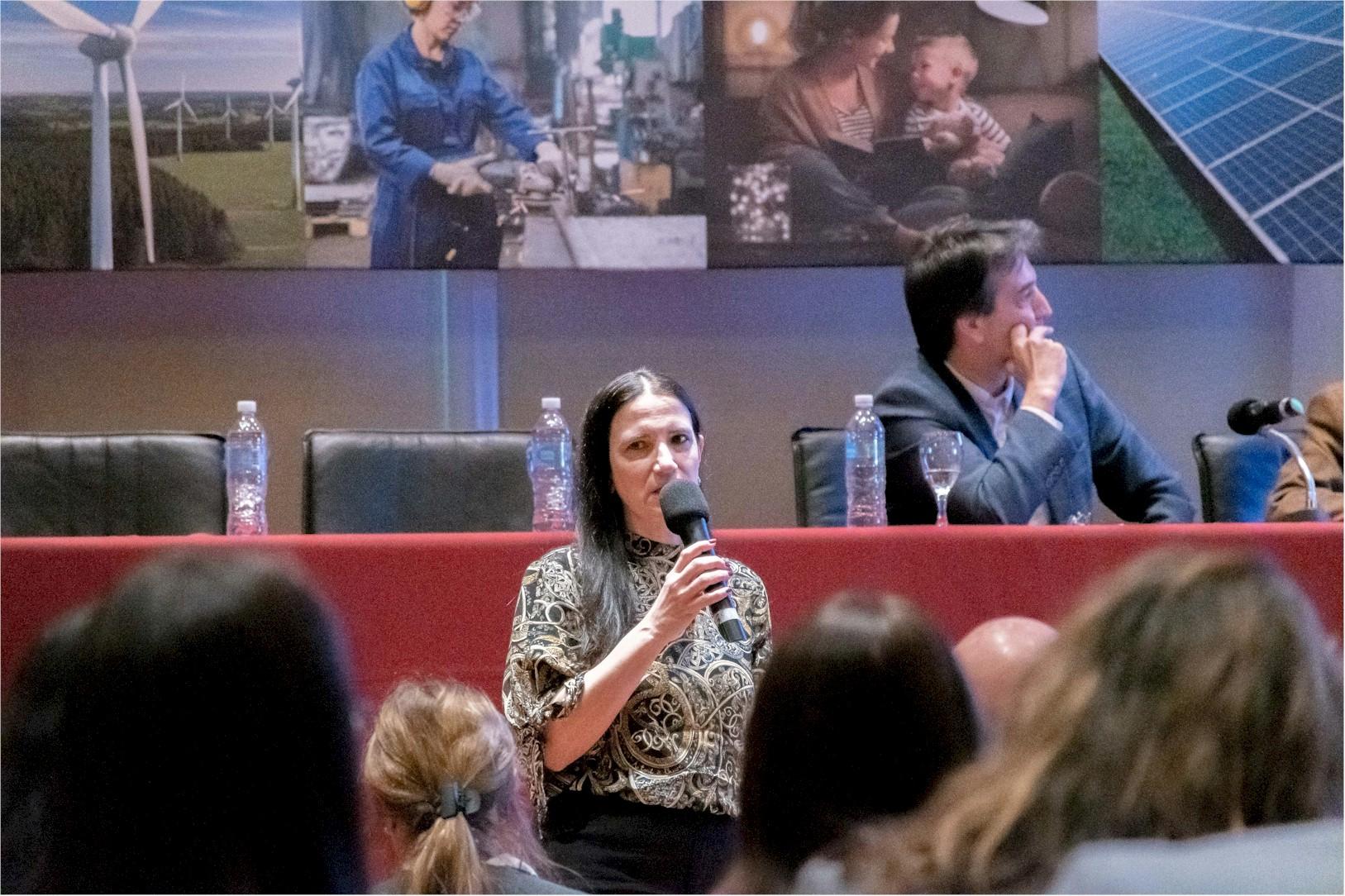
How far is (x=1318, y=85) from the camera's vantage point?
3992mm

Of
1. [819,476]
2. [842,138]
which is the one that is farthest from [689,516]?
[842,138]

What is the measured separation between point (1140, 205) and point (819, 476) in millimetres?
1589

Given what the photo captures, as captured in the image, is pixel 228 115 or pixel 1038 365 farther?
pixel 228 115

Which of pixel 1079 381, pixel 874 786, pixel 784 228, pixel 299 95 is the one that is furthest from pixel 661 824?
pixel 299 95

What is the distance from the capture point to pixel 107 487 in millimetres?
2871

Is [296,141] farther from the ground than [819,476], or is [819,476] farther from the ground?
[296,141]

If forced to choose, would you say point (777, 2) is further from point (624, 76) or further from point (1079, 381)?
point (1079, 381)

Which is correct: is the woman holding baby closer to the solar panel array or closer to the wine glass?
the solar panel array

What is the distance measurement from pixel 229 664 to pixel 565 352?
3.20 m

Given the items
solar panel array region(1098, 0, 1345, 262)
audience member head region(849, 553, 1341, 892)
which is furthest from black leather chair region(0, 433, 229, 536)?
solar panel array region(1098, 0, 1345, 262)

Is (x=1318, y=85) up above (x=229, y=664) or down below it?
above

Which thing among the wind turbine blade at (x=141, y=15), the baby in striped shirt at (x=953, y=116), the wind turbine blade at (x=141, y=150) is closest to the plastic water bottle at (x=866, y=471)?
the baby in striped shirt at (x=953, y=116)

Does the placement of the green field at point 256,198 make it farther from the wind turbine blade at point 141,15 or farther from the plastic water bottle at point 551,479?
the plastic water bottle at point 551,479

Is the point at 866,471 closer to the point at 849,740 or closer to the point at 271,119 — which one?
the point at 849,740
